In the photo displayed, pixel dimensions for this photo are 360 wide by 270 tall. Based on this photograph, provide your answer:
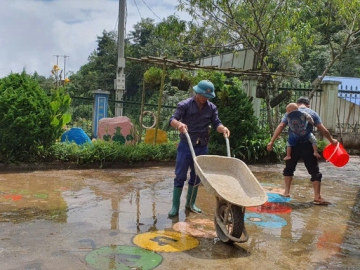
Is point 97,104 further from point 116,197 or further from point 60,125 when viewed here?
point 116,197

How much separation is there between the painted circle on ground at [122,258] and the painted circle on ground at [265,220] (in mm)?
1694

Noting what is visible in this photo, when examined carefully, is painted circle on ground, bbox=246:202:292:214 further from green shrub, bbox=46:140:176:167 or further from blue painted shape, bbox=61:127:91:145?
blue painted shape, bbox=61:127:91:145

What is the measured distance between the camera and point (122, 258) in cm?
368

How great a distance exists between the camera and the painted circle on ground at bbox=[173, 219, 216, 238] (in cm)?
451

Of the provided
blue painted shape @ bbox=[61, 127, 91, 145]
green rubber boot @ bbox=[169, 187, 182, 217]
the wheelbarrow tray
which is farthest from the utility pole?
the wheelbarrow tray

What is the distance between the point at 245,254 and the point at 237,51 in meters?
9.38

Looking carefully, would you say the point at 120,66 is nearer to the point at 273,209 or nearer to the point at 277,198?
the point at 277,198

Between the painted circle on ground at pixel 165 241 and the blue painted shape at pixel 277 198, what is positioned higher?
the blue painted shape at pixel 277 198

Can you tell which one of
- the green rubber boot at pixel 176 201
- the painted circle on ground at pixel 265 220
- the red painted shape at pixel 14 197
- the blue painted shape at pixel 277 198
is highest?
the green rubber boot at pixel 176 201

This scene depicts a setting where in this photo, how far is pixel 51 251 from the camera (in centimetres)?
379

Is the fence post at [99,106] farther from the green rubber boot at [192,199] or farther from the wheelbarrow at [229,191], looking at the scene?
the wheelbarrow at [229,191]

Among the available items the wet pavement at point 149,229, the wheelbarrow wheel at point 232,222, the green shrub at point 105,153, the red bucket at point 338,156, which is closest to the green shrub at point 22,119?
the green shrub at point 105,153

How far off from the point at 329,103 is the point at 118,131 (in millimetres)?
6940

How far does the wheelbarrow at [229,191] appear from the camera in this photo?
13.1 feet
